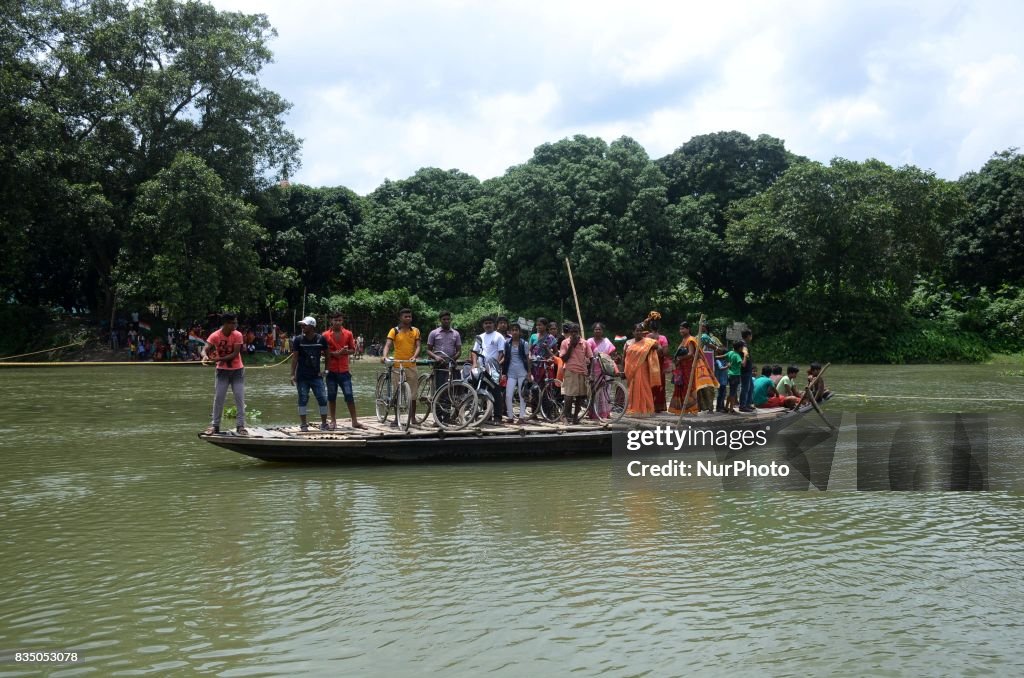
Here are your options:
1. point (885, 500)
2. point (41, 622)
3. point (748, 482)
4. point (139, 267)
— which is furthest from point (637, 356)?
point (139, 267)

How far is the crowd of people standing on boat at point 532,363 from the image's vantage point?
35.9 ft

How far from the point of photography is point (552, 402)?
12875 millimetres

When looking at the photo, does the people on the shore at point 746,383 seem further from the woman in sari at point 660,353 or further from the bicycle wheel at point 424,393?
the bicycle wheel at point 424,393

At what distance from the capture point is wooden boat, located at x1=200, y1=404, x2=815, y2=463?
10.4 meters

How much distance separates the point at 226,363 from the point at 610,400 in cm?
564

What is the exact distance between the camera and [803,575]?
20.7 feet

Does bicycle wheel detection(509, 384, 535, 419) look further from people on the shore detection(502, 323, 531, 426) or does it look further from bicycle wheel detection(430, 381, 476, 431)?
bicycle wheel detection(430, 381, 476, 431)

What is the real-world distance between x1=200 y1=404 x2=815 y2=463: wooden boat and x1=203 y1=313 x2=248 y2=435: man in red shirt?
0.94 feet

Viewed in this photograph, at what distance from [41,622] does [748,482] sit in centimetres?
759

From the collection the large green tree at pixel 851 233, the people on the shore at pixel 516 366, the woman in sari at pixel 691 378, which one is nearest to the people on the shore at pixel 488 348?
the people on the shore at pixel 516 366

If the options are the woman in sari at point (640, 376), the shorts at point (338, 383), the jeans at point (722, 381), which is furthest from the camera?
the jeans at point (722, 381)

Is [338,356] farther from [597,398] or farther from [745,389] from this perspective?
[745,389]

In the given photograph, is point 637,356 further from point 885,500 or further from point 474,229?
point 474,229

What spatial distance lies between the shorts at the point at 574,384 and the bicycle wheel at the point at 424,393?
1.95 m
